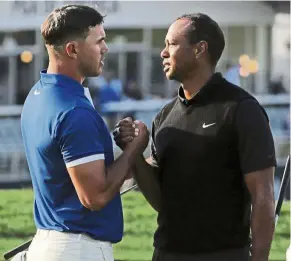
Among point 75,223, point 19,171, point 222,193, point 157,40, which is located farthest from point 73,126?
point 157,40

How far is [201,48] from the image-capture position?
11.4 feet

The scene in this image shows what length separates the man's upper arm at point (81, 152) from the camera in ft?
10.2

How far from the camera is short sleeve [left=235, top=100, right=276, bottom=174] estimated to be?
3203 millimetres

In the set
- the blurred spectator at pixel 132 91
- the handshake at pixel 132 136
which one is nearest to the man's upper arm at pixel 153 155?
the handshake at pixel 132 136

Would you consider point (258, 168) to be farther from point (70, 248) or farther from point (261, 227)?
point (70, 248)

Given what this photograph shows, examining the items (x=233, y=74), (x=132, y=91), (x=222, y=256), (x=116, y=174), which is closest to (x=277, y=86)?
(x=233, y=74)

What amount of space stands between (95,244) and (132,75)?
563 inches

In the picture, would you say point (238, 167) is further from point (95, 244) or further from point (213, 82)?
point (95, 244)

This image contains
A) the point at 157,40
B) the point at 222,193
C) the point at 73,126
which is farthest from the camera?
the point at 157,40

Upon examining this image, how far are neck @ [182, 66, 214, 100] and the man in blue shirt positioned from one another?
290 mm

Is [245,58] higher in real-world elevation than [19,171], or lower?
higher

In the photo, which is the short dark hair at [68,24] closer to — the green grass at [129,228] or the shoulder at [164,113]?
the shoulder at [164,113]

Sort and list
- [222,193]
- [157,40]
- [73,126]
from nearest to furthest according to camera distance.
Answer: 1. [73,126]
2. [222,193]
3. [157,40]

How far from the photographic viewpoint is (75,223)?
3223 millimetres
